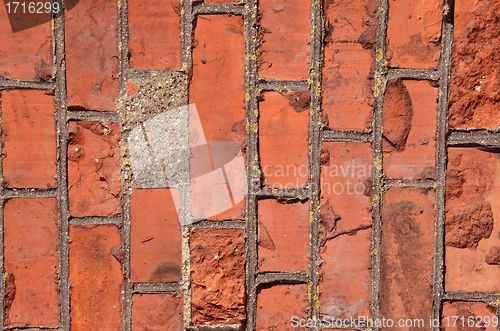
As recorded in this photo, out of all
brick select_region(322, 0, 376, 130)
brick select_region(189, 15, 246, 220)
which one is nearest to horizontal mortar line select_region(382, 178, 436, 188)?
brick select_region(322, 0, 376, 130)

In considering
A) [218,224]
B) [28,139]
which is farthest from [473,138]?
[28,139]

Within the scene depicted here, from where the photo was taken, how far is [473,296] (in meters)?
1.32

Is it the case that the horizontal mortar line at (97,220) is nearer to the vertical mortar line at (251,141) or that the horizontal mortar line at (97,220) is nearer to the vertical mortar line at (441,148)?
the vertical mortar line at (251,141)

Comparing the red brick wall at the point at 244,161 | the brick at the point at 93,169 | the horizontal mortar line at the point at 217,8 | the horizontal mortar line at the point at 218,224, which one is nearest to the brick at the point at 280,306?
the red brick wall at the point at 244,161

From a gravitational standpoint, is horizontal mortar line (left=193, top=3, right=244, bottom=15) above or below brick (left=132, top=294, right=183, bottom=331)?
above

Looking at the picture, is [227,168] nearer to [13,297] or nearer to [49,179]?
[49,179]

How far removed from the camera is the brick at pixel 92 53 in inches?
49.4

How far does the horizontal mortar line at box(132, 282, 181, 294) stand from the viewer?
1.29 meters

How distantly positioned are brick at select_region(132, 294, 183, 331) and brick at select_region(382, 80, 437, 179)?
24.4 inches

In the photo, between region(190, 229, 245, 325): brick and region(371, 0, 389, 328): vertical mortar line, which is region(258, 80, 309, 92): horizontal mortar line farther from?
region(190, 229, 245, 325): brick

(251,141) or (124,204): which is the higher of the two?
(251,141)

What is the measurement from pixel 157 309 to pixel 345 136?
0.63m

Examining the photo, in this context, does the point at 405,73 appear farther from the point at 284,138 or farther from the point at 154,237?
the point at 154,237

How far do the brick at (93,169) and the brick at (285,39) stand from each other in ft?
1.33
